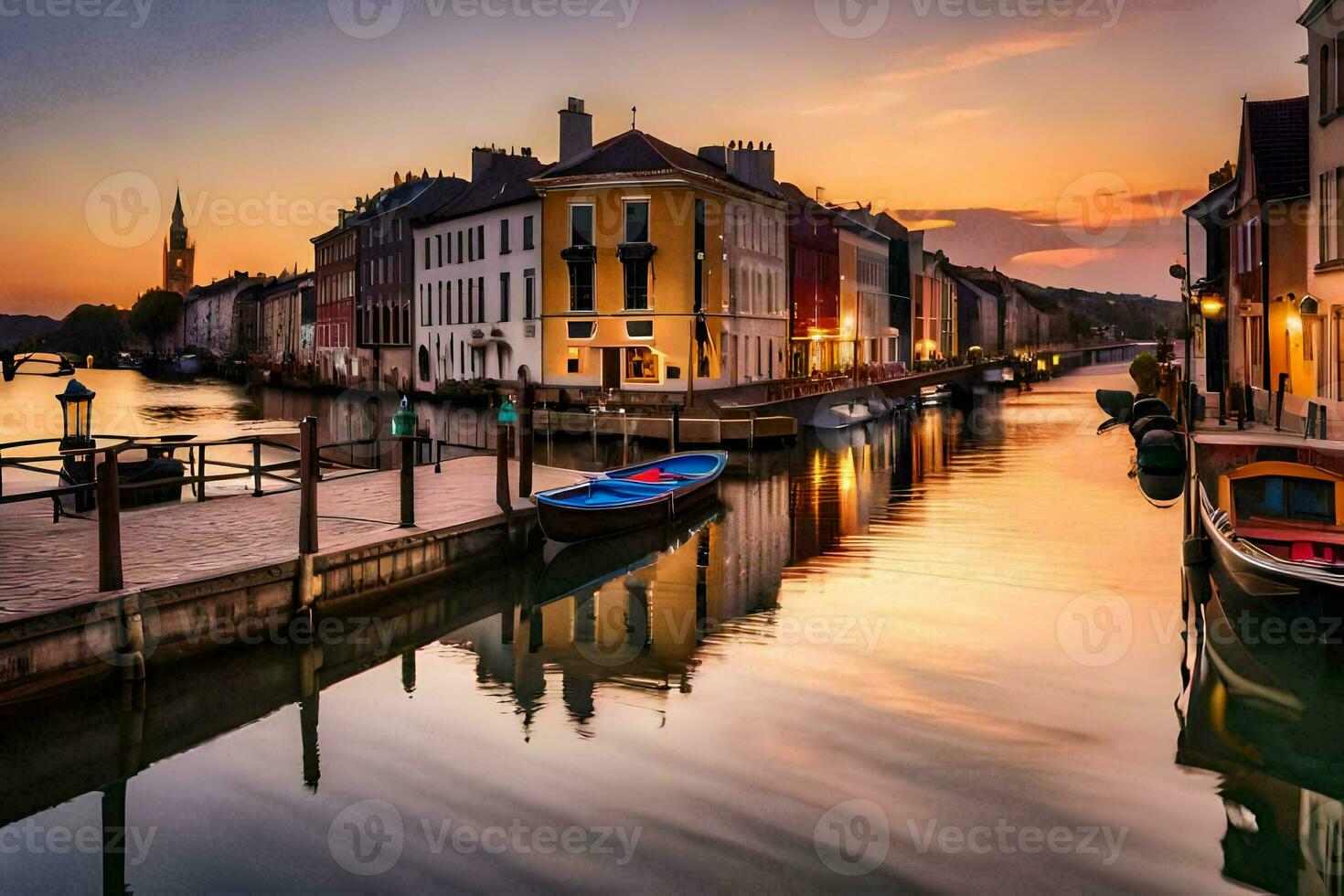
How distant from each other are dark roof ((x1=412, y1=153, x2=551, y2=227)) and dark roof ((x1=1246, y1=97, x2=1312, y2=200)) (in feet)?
131

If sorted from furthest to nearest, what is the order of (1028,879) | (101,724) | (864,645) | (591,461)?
1. (591,461)
2. (864,645)
3. (101,724)
4. (1028,879)

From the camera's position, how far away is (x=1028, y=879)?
9547mm

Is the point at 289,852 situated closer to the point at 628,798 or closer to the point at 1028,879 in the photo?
the point at 628,798

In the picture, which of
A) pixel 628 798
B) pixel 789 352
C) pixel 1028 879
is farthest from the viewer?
pixel 789 352

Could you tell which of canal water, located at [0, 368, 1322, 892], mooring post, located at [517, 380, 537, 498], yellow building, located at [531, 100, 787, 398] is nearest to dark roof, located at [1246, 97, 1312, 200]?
canal water, located at [0, 368, 1322, 892]

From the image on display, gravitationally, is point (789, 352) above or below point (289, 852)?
above

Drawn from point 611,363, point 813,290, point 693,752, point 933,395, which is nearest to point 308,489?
point 693,752

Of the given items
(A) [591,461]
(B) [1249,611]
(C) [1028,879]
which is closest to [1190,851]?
(C) [1028,879]

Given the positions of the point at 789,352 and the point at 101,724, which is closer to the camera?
the point at 101,724

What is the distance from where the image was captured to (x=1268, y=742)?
511 inches

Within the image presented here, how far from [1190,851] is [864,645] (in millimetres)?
7213

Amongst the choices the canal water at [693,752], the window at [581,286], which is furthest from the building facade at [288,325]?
the canal water at [693,752]

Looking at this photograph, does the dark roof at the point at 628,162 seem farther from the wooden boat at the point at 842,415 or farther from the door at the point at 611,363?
the wooden boat at the point at 842,415

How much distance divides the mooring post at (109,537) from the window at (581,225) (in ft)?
144
